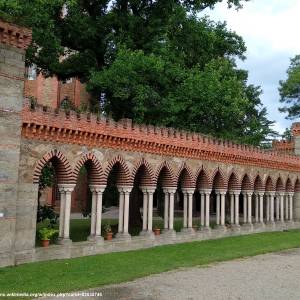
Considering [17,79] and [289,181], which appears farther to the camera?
[289,181]

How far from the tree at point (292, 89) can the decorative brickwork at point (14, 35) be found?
40.1 m

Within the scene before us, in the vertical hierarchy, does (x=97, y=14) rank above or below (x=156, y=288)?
above

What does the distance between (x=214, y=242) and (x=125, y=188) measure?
568cm

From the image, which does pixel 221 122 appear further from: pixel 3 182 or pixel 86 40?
pixel 3 182

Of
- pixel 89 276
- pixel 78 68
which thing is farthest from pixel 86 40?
pixel 89 276

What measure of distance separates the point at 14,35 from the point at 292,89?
41488 mm

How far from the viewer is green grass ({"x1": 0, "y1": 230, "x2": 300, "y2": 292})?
1222 cm

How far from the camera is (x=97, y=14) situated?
2598cm

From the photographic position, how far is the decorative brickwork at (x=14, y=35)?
1501 cm

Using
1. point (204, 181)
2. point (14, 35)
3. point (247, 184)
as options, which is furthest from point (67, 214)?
point (247, 184)

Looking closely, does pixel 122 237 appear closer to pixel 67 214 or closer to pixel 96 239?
pixel 96 239

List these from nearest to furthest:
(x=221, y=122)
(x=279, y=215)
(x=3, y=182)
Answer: (x=3, y=182) → (x=221, y=122) → (x=279, y=215)

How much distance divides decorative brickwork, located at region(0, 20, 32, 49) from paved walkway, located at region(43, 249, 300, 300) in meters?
8.49

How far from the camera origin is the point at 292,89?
169 feet
